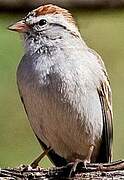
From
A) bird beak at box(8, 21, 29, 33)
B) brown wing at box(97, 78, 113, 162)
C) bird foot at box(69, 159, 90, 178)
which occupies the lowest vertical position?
bird foot at box(69, 159, 90, 178)

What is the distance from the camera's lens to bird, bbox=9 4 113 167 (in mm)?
7219

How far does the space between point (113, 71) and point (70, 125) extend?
3.43 m

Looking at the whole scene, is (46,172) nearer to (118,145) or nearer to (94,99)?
(94,99)

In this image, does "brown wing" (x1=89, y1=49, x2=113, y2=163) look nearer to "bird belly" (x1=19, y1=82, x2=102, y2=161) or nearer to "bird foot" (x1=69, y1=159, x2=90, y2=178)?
"bird belly" (x1=19, y1=82, x2=102, y2=161)

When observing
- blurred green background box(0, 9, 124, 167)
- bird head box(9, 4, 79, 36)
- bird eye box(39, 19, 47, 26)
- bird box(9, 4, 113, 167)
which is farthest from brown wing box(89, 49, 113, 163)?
blurred green background box(0, 9, 124, 167)

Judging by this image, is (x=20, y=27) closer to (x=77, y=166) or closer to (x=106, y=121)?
(x=106, y=121)

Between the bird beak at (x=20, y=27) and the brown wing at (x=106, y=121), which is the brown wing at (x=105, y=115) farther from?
the bird beak at (x=20, y=27)

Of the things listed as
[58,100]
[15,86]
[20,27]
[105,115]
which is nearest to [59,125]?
[58,100]

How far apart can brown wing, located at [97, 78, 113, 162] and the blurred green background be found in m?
1.75

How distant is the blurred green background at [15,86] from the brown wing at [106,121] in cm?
175

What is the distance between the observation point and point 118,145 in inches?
389

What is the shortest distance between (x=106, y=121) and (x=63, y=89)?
462 mm

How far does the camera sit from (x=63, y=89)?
7211mm

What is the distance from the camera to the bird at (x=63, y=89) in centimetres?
722
